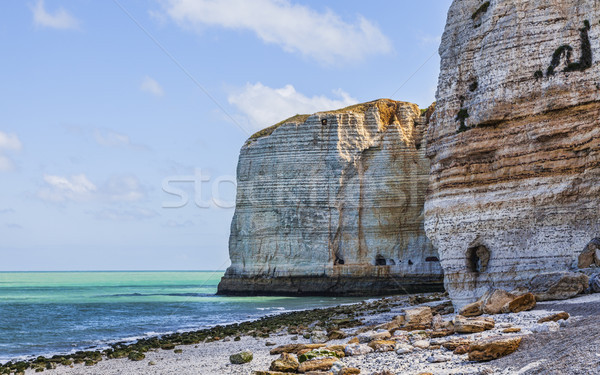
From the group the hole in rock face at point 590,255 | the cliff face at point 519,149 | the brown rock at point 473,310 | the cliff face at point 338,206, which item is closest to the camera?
the brown rock at point 473,310

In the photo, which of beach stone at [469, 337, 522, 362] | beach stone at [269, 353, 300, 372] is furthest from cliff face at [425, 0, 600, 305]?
beach stone at [269, 353, 300, 372]

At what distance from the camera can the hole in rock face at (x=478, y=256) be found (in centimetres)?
1641

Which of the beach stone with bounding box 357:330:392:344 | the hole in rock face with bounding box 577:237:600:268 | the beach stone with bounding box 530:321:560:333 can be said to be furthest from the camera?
the hole in rock face with bounding box 577:237:600:268

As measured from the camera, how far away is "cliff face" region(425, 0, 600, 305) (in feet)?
49.1

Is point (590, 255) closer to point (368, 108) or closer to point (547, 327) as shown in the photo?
point (547, 327)

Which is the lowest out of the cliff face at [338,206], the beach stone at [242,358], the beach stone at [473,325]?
the beach stone at [242,358]

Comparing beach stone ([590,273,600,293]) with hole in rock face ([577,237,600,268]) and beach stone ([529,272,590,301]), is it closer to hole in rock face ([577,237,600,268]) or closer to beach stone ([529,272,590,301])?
beach stone ([529,272,590,301])

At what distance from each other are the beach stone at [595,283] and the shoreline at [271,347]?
379 mm

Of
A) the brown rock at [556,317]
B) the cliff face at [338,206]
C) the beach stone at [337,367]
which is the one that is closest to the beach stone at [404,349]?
the beach stone at [337,367]

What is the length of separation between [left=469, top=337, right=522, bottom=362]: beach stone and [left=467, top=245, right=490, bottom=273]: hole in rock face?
7891 mm

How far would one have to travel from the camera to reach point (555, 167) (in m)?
15.4

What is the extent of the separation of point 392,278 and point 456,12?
87.2ft

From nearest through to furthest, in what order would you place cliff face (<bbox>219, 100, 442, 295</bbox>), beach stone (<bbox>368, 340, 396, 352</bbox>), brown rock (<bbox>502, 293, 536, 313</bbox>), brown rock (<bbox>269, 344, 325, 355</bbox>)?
1. beach stone (<bbox>368, 340, 396, 352</bbox>)
2. brown rock (<bbox>269, 344, 325, 355</bbox>)
3. brown rock (<bbox>502, 293, 536, 313</bbox>)
4. cliff face (<bbox>219, 100, 442, 295</bbox>)

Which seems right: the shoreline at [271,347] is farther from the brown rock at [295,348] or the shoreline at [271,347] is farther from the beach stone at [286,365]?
the beach stone at [286,365]
